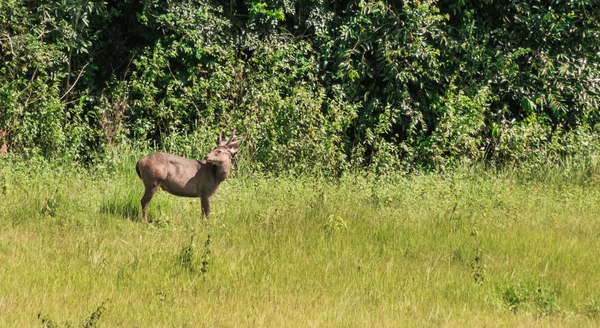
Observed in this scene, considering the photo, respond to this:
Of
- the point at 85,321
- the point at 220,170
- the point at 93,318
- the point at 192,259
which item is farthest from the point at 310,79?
the point at 93,318

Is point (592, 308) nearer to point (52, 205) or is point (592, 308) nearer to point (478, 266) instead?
point (478, 266)

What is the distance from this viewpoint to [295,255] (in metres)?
7.41

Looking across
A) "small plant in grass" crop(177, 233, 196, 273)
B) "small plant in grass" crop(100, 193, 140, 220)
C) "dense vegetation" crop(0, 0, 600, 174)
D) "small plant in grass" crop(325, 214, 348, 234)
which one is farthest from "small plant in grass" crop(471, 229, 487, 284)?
"dense vegetation" crop(0, 0, 600, 174)

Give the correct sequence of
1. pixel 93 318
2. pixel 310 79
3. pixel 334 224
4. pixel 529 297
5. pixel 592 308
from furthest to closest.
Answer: pixel 310 79 → pixel 334 224 → pixel 529 297 → pixel 592 308 → pixel 93 318

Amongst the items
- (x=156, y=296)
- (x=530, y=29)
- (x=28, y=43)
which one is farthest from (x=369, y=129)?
(x=156, y=296)

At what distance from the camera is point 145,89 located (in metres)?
12.2

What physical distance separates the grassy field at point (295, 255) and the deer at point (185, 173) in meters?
0.29

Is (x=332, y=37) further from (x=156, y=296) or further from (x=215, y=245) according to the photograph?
(x=156, y=296)

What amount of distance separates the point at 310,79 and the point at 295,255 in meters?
5.92

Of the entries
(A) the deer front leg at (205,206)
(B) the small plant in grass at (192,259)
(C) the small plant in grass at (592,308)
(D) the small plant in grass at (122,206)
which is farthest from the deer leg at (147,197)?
(C) the small plant in grass at (592,308)

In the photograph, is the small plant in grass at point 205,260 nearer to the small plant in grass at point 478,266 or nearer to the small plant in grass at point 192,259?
the small plant in grass at point 192,259

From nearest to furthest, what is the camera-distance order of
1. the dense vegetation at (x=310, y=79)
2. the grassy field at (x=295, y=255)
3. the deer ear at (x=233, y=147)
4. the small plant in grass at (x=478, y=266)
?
the grassy field at (x=295, y=255)
the small plant in grass at (x=478, y=266)
the deer ear at (x=233, y=147)
the dense vegetation at (x=310, y=79)

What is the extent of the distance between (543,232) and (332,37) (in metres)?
5.68

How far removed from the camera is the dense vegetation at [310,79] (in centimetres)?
1179
